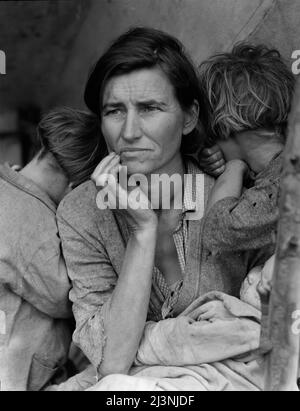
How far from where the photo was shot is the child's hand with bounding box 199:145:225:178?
7.80 feet

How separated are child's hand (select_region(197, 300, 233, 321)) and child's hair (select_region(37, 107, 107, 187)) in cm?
62

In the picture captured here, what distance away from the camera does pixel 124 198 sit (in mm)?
2086

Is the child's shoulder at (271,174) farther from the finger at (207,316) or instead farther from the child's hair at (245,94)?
the finger at (207,316)

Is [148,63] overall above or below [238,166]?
above

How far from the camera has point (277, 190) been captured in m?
2.11

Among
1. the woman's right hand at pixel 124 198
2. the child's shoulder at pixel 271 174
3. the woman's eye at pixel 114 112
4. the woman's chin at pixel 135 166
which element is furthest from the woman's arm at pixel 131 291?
the child's shoulder at pixel 271 174

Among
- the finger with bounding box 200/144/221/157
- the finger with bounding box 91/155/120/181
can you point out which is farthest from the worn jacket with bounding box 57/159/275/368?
the finger with bounding box 91/155/120/181

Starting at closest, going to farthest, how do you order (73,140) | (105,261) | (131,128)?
(131,128)
(105,261)
(73,140)

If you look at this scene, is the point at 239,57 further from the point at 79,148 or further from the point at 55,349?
the point at 55,349

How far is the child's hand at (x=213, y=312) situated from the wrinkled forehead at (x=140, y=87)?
572 millimetres

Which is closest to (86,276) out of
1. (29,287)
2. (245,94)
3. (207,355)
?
(29,287)

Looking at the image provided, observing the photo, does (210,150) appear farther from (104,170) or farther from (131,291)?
(131,291)

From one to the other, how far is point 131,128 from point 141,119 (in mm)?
52
